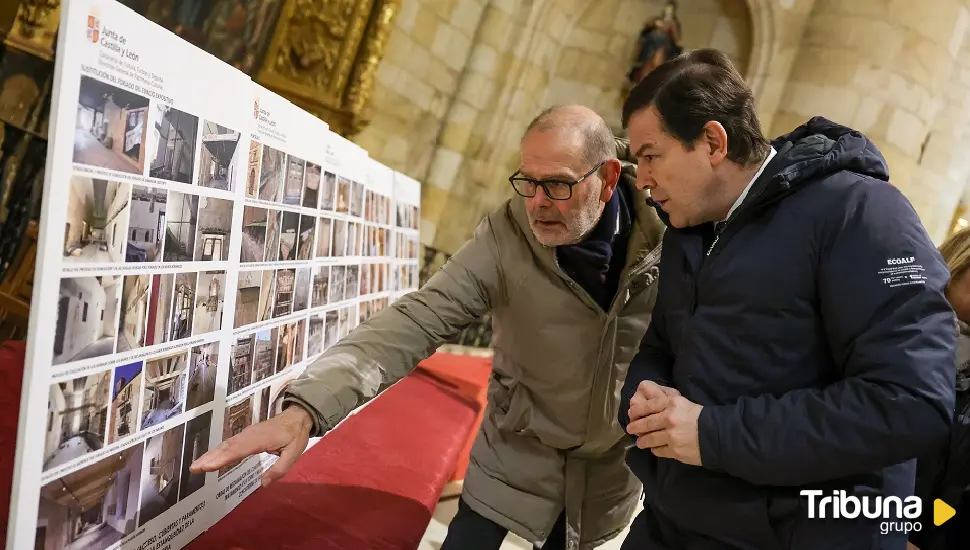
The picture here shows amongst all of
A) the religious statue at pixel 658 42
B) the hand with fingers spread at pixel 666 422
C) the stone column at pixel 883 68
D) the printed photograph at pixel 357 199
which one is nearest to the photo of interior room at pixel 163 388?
the hand with fingers spread at pixel 666 422

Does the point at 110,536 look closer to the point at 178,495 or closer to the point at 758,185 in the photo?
the point at 178,495

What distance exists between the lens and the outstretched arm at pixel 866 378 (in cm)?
83

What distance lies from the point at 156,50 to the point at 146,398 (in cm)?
60

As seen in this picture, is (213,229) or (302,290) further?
(302,290)

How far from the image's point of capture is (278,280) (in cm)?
153

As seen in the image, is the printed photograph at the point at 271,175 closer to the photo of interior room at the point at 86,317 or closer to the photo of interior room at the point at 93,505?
the photo of interior room at the point at 86,317

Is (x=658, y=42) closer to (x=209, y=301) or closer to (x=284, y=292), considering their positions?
(x=284, y=292)

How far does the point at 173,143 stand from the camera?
1.06 metres

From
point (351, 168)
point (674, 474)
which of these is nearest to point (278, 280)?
point (351, 168)

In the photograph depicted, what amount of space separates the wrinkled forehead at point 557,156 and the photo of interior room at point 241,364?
2.65ft

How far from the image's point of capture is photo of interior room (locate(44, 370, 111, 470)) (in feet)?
2.90

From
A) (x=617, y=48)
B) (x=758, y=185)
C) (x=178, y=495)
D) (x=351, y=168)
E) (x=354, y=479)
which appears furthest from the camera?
(x=617, y=48)

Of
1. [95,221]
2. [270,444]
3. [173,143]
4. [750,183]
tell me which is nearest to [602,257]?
[750,183]

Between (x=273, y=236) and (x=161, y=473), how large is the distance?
575 mm
